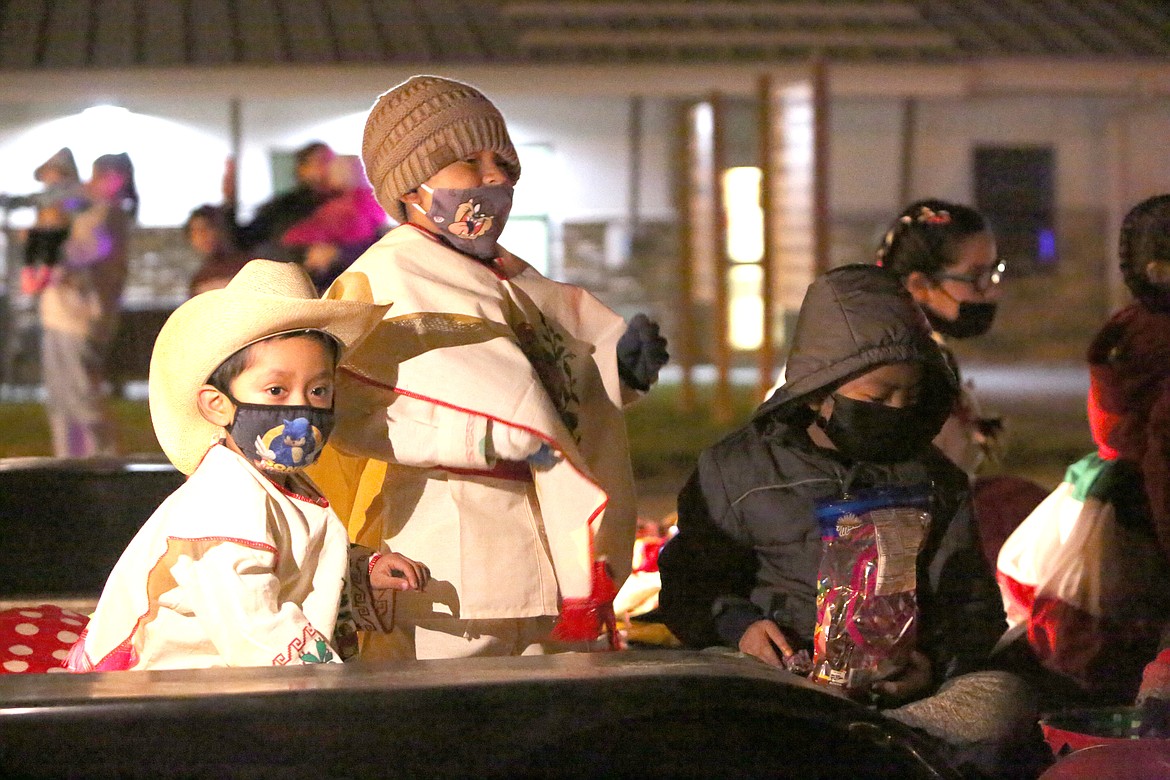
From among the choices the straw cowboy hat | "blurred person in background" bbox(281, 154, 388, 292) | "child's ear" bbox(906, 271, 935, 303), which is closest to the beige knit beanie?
the straw cowboy hat

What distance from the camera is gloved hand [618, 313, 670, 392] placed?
10.2 feet

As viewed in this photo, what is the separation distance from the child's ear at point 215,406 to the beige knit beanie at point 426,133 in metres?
0.64

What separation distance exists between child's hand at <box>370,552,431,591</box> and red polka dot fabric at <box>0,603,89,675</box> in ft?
2.39

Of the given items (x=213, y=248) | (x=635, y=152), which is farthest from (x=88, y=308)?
(x=635, y=152)

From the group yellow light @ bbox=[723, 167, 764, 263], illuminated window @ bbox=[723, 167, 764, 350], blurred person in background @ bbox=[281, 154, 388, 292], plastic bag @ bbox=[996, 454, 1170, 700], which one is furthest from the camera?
illuminated window @ bbox=[723, 167, 764, 350]

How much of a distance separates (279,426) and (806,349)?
3.28 ft

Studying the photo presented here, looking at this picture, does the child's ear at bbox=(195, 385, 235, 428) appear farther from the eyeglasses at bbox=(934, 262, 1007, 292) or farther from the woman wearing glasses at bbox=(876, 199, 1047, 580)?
the eyeglasses at bbox=(934, 262, 1007, 292)

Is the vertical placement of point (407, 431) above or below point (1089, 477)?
above

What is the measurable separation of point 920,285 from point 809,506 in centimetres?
154

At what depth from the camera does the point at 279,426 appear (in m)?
2.53

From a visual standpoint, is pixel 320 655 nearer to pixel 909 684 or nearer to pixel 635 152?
pixel 909 684

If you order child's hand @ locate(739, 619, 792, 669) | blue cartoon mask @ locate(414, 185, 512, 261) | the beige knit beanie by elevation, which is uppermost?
the beige knit beanie

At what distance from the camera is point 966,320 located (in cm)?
428

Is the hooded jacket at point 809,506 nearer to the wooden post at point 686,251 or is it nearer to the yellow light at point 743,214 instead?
the wooden post at point 686,251
